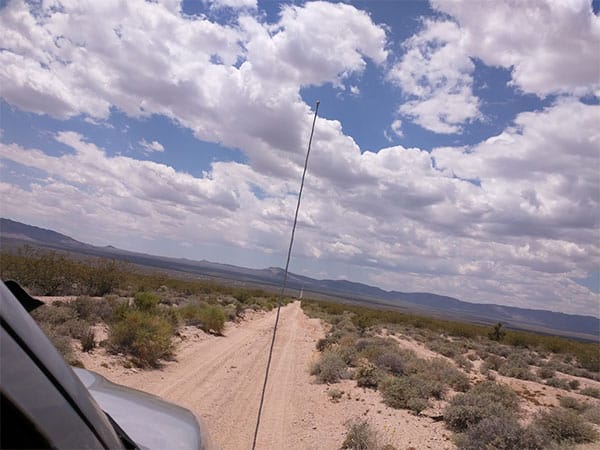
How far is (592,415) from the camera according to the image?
11.8 meters

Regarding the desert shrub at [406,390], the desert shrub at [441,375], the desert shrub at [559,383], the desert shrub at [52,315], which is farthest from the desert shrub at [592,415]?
the desert shrub at [52,315]

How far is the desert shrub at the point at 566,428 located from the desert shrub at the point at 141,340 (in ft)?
30.8

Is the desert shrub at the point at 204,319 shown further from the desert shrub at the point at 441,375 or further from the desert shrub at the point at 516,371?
the desert shrub at the point at 516,371

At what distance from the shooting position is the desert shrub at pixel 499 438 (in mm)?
8438

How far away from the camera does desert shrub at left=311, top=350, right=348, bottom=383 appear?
1313 centimetres

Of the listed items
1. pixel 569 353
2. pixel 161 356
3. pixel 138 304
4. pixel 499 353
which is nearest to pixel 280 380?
pixel 161 356

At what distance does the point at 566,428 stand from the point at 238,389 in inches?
289

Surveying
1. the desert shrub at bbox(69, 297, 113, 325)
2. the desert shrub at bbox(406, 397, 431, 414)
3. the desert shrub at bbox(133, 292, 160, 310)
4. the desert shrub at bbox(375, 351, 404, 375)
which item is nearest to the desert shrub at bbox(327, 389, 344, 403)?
the desert shrub at bbox(406, 397, 431, 414)

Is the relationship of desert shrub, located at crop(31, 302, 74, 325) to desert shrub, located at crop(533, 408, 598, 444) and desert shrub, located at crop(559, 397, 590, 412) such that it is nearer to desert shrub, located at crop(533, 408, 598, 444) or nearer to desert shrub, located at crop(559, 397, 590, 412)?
desert shrub, located at crop(533, 408, 598, 444)

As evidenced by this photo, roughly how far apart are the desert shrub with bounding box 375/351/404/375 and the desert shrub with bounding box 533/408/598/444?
15.6 feet

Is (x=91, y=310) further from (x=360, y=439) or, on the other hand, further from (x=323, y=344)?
(x=360, y=439)

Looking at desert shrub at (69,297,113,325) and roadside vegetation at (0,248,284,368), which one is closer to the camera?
roadside vegetation at (0,248,284,368)

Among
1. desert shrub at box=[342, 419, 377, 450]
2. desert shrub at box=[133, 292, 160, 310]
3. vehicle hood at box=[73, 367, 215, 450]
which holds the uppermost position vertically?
vehicle hood at box=[73, 367, 215, 450]

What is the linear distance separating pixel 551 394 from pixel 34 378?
18.3 metres
